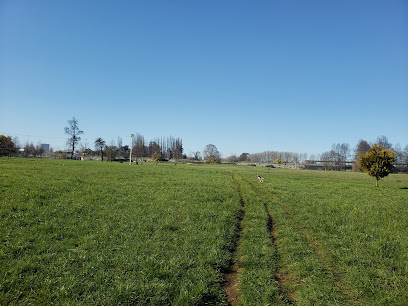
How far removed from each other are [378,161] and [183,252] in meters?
34.5

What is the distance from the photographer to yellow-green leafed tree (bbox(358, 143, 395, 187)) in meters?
31.6

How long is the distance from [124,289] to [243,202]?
11.1 metres

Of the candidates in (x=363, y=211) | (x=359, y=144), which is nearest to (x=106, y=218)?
(x=363, y=211)

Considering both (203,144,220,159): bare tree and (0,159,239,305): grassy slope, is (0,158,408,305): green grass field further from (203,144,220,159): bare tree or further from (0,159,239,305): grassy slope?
(203,144,220,159): bare tree

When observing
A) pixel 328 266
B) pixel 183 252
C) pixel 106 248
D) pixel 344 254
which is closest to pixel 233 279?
pixel 183 252

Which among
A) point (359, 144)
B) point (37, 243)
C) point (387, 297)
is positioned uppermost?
point (359, 144)

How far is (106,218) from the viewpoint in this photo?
9.73m

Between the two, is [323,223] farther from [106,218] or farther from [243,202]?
[106,218]

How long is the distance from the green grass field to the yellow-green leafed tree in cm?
2329

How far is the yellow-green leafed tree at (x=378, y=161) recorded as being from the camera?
104ft

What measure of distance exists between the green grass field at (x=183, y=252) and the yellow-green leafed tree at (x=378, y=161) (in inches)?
917

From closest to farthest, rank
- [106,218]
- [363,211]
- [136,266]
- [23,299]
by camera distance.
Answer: [23,299] < [136,266] < [106,218] < [363,211]

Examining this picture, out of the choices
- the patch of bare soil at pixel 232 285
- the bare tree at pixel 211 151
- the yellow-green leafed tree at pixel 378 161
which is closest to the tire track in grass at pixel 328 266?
the patch of bare soil at pixel 232 285

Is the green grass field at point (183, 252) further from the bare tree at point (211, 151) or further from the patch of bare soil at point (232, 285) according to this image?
the bare tree at point (211, 151)
